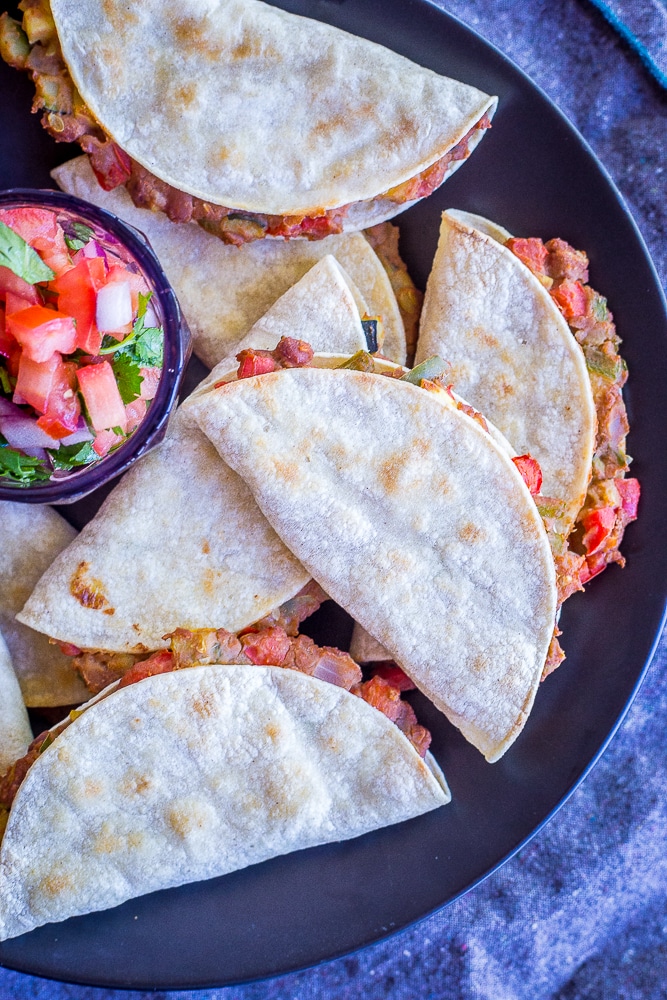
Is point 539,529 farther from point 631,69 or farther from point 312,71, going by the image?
point 631,69

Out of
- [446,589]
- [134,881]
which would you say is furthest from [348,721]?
[134,881]

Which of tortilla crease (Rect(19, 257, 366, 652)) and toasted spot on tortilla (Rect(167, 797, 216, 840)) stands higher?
tortilla crease (Rect(19, 257, 366, 652))

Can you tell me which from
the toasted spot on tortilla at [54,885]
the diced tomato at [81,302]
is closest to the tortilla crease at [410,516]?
the diced tomato at [81,302]

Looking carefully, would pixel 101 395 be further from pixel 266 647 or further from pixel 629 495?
pixel 629 495

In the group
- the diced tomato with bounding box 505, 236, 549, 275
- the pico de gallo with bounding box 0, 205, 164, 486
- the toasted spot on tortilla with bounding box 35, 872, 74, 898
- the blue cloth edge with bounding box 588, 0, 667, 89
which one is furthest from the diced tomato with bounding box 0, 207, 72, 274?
the blue cloth edge with bounding box 588, 0, 667, 89

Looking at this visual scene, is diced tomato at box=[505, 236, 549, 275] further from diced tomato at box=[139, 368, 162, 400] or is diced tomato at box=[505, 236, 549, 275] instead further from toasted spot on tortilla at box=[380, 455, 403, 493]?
diced tomato at box=[139, 368, 162, 400]

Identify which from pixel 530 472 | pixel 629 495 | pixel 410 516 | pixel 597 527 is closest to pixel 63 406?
pixel 410 516
